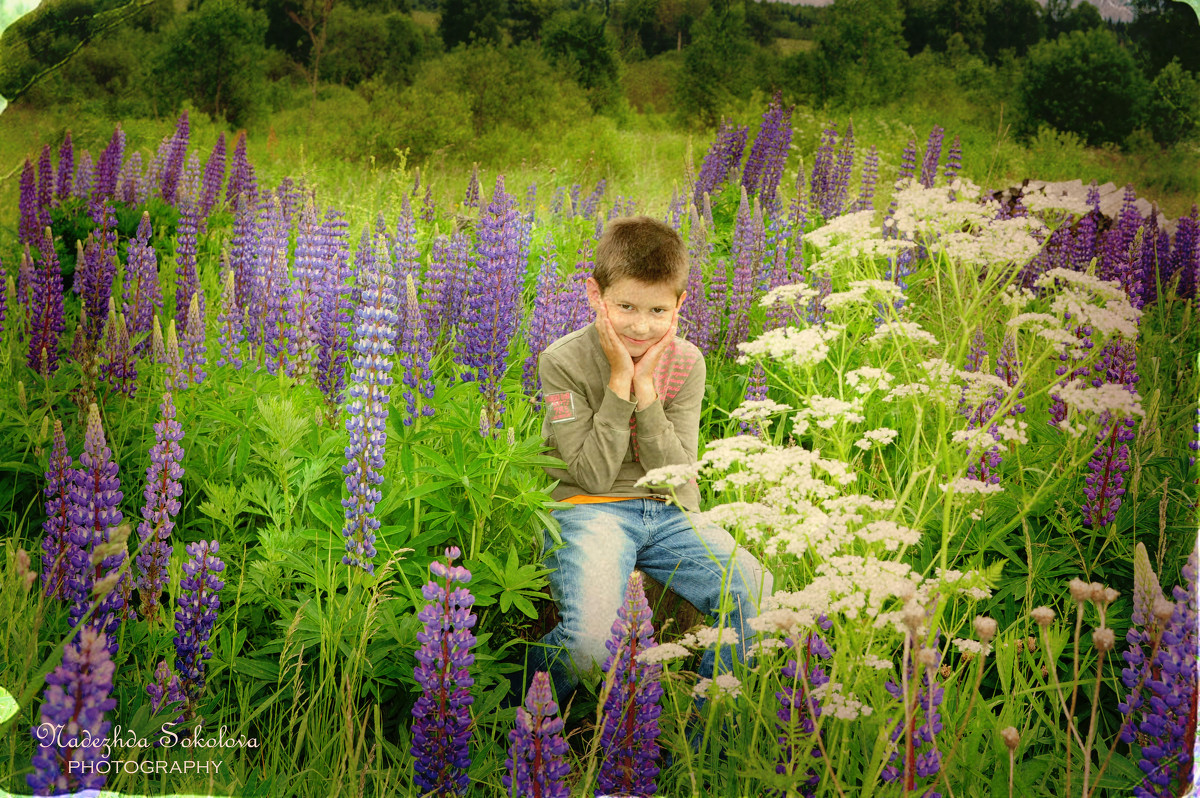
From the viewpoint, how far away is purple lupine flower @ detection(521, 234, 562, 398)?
2.89 metres

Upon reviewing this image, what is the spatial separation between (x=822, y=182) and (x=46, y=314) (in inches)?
119

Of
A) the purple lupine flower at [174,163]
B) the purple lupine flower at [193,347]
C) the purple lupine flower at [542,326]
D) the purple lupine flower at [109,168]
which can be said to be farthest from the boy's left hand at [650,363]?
the purple lupine flower at [109,168]

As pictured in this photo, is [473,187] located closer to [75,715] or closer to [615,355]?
[615,355]

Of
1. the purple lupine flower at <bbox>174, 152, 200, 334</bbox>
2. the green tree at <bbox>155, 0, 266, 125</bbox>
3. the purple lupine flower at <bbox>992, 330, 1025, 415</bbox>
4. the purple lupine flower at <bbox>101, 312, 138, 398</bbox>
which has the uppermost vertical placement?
the green tree at <bbox>155, 0, 266, 125</bbox>

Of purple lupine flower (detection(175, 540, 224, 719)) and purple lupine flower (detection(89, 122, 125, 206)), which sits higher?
purple lupine flower (detection(89, 122, 125, 206))

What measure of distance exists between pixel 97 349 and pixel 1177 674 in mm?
3054

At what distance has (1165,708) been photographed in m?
1.78

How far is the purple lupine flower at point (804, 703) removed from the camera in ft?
5.90

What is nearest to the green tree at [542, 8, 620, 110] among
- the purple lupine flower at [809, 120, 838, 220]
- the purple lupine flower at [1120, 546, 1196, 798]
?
the purple lupine flower at [809, 120, 838, 220]

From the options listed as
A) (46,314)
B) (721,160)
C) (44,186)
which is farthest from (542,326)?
(44,186)

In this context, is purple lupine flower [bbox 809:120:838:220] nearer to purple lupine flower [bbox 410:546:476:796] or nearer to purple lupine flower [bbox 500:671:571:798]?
purple lupine flower [bbox 410:546:476:796]

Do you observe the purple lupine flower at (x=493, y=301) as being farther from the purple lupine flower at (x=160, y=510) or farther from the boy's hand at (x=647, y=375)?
the purple lupine flower at (x=160, y=510)

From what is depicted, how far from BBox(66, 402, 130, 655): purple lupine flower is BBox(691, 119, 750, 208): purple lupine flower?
214 centimetres

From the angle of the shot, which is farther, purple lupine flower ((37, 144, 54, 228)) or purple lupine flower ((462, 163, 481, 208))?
purple lupine flower ((37, 144, 54, 228))
